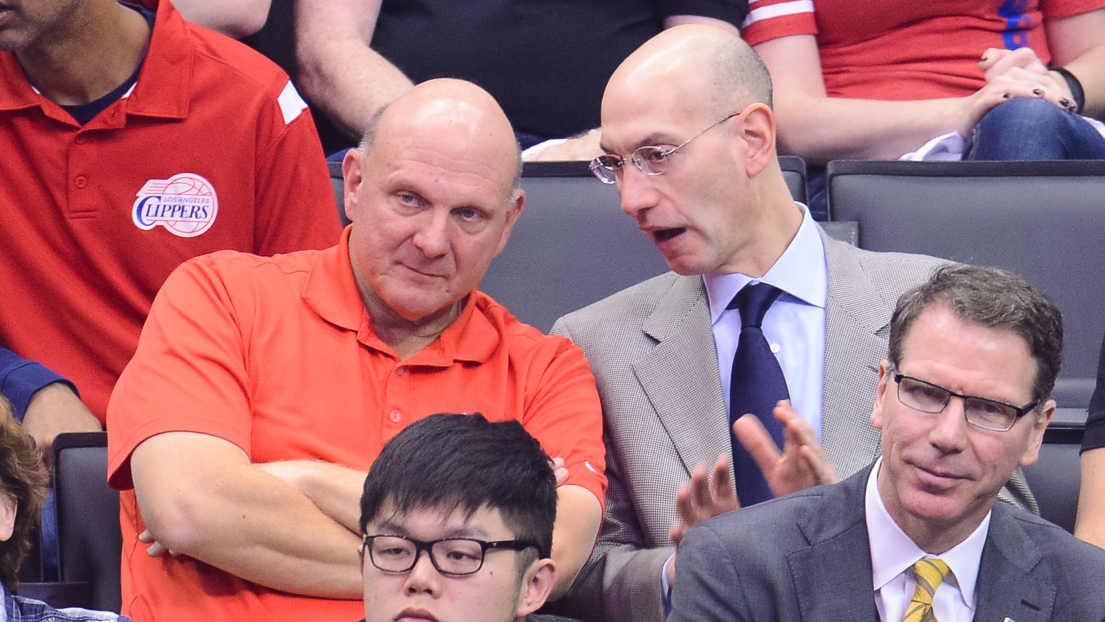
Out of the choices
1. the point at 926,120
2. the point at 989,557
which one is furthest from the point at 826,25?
the point at 989,557

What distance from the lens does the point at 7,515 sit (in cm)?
171

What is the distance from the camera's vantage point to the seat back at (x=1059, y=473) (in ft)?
6.34

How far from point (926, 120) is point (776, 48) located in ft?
1.03

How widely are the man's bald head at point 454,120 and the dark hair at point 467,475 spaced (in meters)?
0.49

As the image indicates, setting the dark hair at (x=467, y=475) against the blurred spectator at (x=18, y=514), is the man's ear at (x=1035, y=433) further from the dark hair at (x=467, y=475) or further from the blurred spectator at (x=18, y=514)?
the blurred spectator at (x=18, y=514)

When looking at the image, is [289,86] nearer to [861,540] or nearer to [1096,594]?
[861,540]

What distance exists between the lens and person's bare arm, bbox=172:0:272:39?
2.55 meters

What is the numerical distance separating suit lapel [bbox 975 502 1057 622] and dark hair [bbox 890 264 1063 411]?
149mm

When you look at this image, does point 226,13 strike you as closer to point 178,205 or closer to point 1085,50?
point 178,205

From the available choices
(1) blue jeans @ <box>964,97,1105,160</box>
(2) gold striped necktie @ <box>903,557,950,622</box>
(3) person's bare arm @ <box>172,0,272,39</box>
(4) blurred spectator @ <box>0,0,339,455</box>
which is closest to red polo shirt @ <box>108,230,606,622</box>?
(4) blurred spectator @ <box>0,0,339,455</box>

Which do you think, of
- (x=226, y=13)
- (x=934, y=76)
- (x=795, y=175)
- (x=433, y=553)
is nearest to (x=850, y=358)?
(x=795, y=175)

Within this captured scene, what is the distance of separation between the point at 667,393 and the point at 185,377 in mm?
637

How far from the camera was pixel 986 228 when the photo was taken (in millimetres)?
2363

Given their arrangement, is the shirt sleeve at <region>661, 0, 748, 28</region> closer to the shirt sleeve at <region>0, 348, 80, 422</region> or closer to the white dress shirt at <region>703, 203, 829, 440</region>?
the white dress shirt at <region>703, 203, 829, 440</region>
